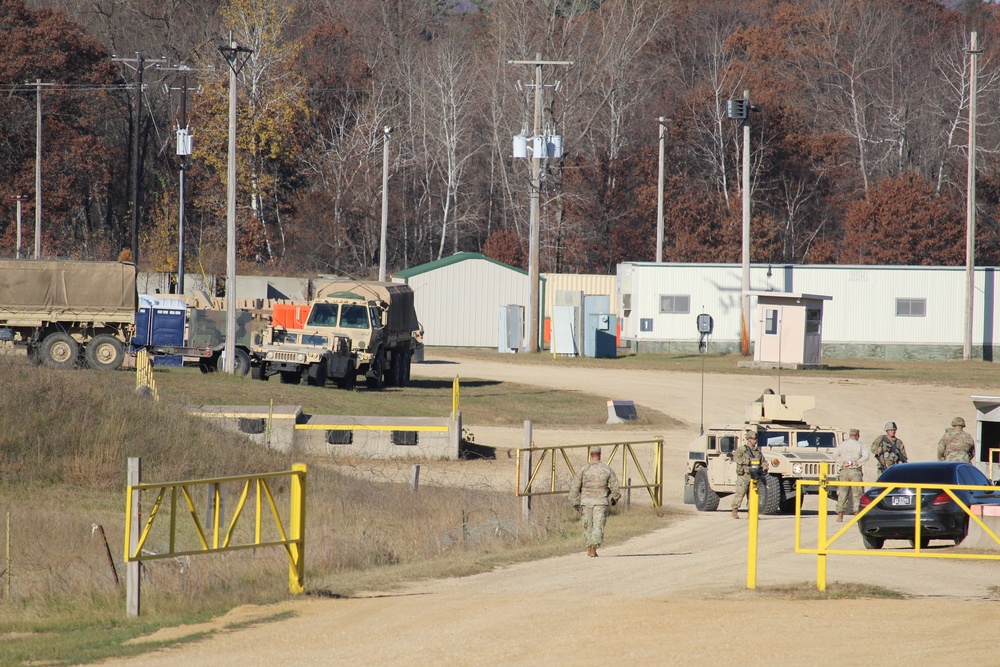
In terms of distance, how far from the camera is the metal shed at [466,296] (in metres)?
53.6

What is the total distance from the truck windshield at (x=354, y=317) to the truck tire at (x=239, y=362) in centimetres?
272

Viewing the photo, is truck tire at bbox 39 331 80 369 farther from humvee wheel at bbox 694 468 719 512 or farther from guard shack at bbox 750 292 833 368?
guard shack at bbox 750 292 833 368

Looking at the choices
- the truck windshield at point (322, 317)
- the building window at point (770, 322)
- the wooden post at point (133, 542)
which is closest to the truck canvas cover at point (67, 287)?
the truck windshield at point (322, 317)

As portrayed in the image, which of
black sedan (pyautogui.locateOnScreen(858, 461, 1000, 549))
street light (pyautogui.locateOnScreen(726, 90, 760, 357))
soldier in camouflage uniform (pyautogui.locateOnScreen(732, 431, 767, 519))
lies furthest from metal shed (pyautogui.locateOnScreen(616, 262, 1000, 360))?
black sedan (pyautogui.locateOnScreen(858, 461, 1000, 549))

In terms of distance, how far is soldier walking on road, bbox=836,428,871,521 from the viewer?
18781mm

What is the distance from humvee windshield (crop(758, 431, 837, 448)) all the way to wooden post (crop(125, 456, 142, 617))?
39.1ft

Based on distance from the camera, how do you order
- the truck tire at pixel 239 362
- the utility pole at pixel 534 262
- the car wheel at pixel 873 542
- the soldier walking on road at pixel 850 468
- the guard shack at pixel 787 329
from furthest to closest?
the utility pole at pixel 534 262 < the guard shack at pixel 787 329 < the truck tire at pixel 239 362 < the soldier walking on road at pixel 850 468 < the car wheel at pixel 873 542

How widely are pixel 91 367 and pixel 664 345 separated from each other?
2421cm

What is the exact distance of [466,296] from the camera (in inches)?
2117

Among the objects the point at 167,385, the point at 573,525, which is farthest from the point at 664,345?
the point at 573,525

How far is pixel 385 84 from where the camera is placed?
73.2m

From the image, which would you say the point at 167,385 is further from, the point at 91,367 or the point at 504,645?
the point at 504,645

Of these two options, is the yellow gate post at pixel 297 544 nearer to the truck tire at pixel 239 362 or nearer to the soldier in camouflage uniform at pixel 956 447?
the soldier in camouflage uniform at pixel 956 447

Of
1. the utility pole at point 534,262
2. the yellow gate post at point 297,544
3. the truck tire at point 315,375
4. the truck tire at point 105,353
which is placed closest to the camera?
the yellow gate post at point 297,544
